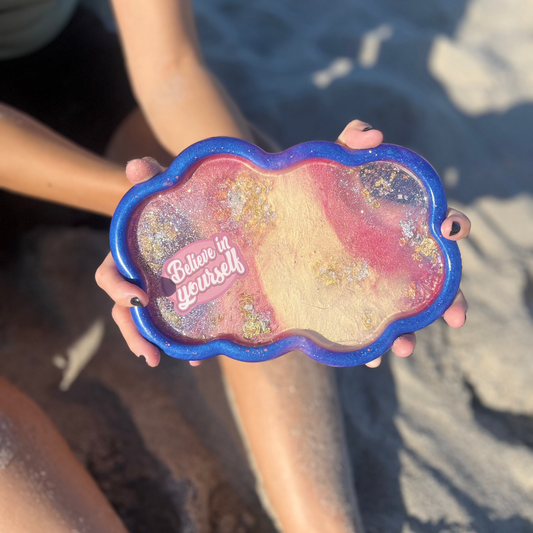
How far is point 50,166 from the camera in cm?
109

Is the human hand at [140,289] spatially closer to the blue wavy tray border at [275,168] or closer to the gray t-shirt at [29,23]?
the blue wavy tray border at [275,168]

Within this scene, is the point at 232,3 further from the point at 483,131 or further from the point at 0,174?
the point at 0,174

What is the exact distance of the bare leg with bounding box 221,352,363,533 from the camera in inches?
42.6

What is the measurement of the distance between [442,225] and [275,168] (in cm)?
34

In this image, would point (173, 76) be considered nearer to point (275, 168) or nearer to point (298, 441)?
point (275, 168)

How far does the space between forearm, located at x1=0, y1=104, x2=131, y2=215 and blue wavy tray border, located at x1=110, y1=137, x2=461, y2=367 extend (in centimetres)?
23

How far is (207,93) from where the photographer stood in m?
1.24

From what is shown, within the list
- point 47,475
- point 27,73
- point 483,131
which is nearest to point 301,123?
point 483,131

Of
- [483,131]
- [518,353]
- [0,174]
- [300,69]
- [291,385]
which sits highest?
[0,174]

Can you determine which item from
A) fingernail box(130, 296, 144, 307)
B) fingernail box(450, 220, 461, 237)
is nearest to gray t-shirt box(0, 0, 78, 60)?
fingernail box(130, 296, 144, 307)

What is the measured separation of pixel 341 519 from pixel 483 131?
135cm

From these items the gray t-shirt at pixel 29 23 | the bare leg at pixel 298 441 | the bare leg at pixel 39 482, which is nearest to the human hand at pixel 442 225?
the bare leg at pixel 298 441

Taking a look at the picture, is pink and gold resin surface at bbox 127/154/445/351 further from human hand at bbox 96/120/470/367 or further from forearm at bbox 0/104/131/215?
forearm at bbox 0/104/131/215

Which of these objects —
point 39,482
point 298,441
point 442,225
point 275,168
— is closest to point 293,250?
point 275,168
